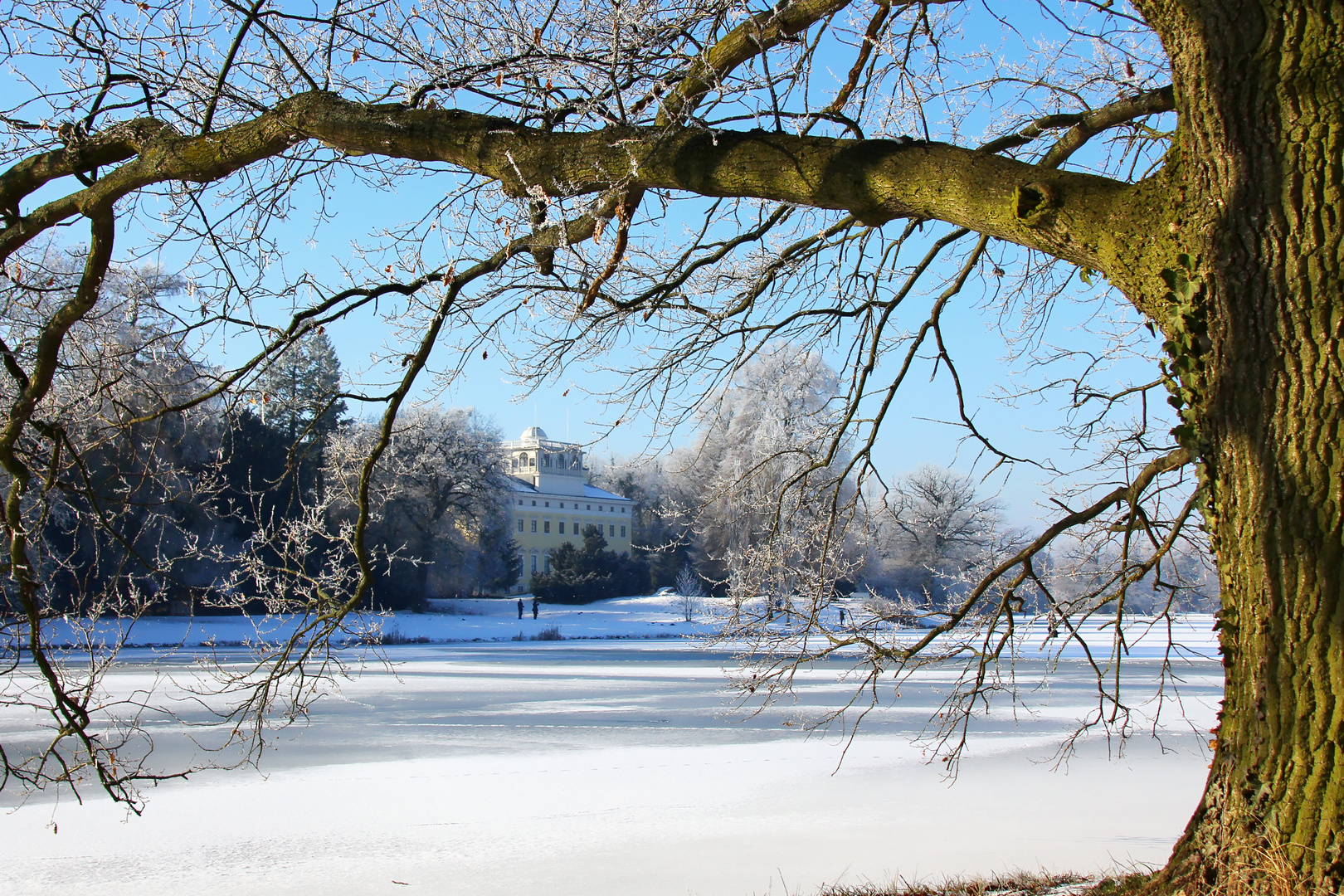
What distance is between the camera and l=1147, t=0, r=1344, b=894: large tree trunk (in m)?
2.47

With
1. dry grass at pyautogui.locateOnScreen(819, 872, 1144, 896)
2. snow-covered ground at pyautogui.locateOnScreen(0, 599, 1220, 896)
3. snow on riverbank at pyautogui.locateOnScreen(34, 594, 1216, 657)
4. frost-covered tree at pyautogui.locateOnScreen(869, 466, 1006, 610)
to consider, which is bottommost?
snow on riverbank at pyautogui.locateOnScreen(34, 594, 1216, 657)

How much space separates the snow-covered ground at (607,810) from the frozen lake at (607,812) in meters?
0.02

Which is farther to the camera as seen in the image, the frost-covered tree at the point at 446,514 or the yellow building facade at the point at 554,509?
the yellow building facade at the point at 554,509

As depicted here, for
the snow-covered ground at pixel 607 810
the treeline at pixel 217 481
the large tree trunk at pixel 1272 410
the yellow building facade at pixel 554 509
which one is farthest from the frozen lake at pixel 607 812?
the yellow building facade at pixel 554 509

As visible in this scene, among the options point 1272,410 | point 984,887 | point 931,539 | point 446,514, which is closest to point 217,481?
point 984,887

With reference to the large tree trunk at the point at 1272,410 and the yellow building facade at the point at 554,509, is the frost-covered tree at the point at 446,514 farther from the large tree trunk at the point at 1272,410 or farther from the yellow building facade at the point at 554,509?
the large tree trunk at the point at 1272,410

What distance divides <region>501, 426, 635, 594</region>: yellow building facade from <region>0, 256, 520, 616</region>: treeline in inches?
600

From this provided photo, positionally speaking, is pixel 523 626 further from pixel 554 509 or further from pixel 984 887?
pixel 554 509

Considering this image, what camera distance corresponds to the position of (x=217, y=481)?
6.98m

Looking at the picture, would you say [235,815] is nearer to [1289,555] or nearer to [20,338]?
[20,338]

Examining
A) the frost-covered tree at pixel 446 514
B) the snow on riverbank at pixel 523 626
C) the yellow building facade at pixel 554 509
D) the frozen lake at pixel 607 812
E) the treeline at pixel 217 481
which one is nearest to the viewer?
the treeline at pixel 217 481

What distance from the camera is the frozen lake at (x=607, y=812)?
18.5 ft

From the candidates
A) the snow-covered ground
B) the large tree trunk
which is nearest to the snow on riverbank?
the snow-covered ground

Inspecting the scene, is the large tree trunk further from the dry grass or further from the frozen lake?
the frozen lake
